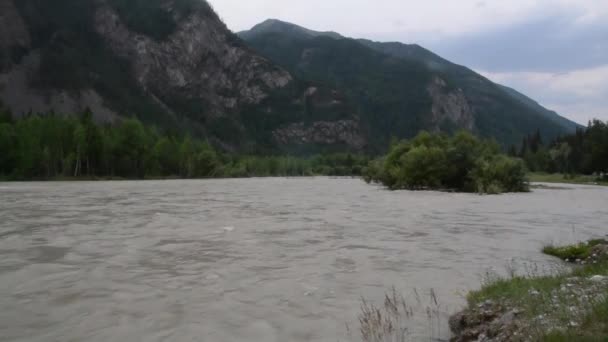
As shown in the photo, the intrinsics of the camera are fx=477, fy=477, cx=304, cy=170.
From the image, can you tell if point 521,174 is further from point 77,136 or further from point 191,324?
point 77,136

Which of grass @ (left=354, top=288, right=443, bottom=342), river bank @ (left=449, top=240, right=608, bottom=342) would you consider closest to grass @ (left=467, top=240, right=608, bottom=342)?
river bank @ (left=449, top=240, right=608, bottom=342)

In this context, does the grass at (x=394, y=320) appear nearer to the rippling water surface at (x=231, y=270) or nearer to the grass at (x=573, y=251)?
the rippling water surface at (x=231, y=270)

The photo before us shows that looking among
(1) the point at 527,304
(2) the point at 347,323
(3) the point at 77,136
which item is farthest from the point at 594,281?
(3) the point at 77,136

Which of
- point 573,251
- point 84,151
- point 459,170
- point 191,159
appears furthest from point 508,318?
point 191,159

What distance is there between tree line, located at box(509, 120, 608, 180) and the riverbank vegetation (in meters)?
45.8

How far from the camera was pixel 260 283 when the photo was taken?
43.8 feet

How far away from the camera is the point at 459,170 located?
255 feet

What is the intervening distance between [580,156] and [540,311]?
510 ft

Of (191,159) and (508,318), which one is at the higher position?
(191,159)

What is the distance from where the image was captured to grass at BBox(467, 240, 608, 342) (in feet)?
21.8

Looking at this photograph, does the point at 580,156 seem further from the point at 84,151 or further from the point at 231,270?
the point at 231,270

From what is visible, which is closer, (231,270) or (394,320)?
(394,320)

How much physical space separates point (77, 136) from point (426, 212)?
85.9 metres

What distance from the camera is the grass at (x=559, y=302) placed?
664 centimetres
